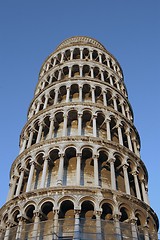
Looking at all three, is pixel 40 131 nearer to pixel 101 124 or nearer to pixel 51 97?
pixel 101 124

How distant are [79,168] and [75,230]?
373 cm

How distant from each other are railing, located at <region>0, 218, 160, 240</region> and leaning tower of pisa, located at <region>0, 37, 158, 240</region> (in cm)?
4

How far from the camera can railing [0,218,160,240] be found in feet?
47.9

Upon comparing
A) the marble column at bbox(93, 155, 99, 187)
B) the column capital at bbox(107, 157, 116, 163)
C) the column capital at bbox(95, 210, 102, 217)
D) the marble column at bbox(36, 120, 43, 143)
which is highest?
the marble column at bbox(36, 120, 43, 143)

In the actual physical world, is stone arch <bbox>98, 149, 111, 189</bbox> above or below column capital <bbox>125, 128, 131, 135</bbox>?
below

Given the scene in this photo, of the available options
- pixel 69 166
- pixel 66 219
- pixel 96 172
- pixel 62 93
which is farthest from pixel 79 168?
pixel 62 93

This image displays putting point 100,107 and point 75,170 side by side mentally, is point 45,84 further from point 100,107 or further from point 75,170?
point 75,170

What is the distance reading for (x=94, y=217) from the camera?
52.2ft

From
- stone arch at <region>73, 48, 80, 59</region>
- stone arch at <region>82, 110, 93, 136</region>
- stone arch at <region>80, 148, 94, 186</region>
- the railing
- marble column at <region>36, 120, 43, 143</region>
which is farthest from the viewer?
stone arch at <region>73, 48, 80, 59</region>

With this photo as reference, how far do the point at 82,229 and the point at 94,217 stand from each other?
42.9 inches

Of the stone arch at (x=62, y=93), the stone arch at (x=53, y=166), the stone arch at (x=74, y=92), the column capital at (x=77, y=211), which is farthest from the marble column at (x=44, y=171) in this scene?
the stone arch at (x=74, y=92)

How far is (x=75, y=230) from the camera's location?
1446cm

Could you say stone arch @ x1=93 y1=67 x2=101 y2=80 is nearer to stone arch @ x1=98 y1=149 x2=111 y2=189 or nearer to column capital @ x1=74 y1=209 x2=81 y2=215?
stone arch @ x1=98 y1=149 x2=111 y2=189

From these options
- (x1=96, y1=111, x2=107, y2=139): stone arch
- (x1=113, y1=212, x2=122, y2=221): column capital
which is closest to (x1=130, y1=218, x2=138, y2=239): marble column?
(x1=113, y1=212, x2=122, y2=221): column capital
